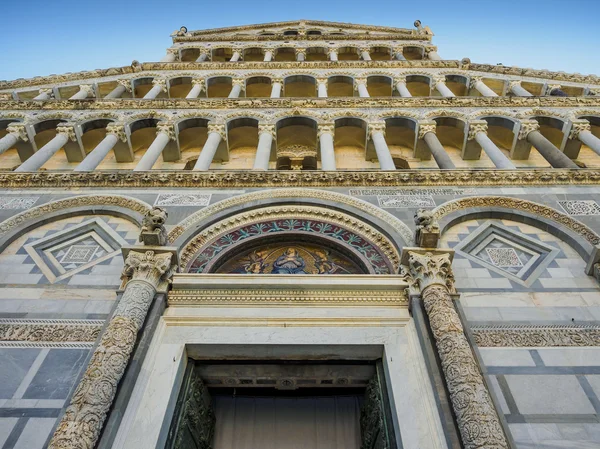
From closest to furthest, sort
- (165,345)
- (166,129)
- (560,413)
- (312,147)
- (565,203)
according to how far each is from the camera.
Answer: (560,413), (165,345), (565,203), (166,129), (312,147)

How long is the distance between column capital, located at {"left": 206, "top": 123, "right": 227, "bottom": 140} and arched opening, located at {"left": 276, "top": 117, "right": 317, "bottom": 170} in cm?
140

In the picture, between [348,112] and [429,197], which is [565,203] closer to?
[429,197]

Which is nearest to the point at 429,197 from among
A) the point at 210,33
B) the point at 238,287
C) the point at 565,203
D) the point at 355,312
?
the point at 565,203

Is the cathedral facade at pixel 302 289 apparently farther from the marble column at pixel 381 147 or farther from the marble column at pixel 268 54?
the marble column at pixel 268 54

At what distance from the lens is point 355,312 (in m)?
6.44

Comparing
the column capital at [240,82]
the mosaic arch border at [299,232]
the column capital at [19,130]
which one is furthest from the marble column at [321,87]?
the column capital at [19,130]

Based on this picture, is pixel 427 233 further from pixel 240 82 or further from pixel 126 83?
pixel 126 83

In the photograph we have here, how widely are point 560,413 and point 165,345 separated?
15.4ft

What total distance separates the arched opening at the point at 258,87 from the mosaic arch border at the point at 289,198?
8352 mm

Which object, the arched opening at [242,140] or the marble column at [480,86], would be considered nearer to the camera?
the arched opening at [242,140]

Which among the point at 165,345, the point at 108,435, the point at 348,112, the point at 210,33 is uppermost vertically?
the point at 210,33

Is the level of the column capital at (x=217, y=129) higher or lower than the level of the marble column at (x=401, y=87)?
lower

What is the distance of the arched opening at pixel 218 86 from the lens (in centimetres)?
1612

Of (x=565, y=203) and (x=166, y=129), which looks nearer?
(x=565, y=203)
